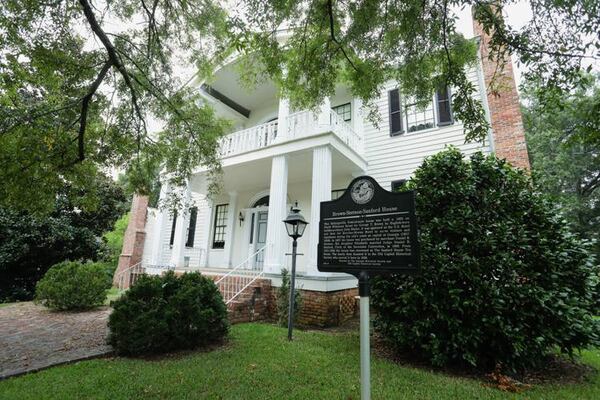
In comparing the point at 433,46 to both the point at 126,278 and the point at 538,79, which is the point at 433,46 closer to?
the point at 538,79

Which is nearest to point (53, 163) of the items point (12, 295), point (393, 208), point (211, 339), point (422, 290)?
point (211, 339)

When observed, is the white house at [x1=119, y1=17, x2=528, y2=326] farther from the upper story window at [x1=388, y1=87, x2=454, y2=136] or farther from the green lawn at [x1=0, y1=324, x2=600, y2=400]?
the green lawn at [x1=0, y1=324, x2=600, y2=400]

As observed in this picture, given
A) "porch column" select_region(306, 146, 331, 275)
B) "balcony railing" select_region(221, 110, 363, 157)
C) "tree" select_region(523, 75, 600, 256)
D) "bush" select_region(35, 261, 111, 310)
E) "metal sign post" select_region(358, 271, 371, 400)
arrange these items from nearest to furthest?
"metal sign post" select_region(358, 271, 371, 400) → "porch column" select_region(306, 146, 331, 275) → "bush" select_region(35, 261, 111, 310) → "balcony railing" select_region(221, 110, 363, 157) → "tree" select_region(523, 75, 600, 256)

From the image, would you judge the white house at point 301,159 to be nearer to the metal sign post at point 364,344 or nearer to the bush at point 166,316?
the bush at point 166,316

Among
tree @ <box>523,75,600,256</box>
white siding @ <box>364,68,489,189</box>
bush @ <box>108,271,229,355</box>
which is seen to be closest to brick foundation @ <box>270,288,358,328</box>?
bush @ <box>108,271,229,355</box>

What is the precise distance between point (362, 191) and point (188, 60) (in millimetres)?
5301

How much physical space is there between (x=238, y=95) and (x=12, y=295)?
11575 millimetres

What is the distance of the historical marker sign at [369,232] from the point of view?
9.61ft

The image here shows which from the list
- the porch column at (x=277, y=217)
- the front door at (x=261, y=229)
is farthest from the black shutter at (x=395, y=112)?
the front door at (x=261, y=229)

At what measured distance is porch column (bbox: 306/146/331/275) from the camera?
7.88 metres

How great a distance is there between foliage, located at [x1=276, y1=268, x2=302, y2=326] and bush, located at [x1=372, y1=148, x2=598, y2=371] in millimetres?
2603

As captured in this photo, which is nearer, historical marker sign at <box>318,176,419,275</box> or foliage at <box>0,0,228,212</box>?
historical marker sign at <box>318,176,419,275</box>

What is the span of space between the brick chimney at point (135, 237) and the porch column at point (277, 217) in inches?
344

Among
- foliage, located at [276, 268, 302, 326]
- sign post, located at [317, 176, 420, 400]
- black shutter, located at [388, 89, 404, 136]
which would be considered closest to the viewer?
sign post, located at [317, 176, 420, 400]
